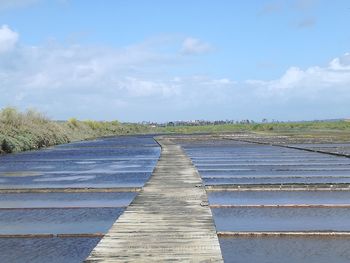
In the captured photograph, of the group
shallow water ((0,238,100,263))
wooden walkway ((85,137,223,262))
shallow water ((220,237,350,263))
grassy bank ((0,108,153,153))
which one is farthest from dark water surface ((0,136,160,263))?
grassy bank ((0,108,153,153))

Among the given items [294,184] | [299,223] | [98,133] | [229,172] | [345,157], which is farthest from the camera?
[98,133]

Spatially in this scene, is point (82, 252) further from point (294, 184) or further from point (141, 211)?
point (294, 184)

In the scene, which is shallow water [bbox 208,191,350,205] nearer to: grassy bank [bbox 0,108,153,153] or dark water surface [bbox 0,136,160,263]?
dark water surface [bbox 0,136,160,263]

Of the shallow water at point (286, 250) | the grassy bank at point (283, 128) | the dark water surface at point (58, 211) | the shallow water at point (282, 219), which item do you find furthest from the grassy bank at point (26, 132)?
the grassy bank at point (283, 128)

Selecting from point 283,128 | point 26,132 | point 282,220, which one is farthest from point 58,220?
point 283,128

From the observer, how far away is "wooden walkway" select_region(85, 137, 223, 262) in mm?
6559

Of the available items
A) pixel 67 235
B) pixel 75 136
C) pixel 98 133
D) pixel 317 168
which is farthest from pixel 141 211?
pixel 98 133

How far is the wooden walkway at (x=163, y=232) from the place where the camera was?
6.56 meters

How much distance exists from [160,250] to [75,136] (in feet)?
189

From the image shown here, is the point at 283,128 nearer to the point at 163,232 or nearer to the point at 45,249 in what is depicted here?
the point at 163,232

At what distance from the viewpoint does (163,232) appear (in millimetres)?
7832

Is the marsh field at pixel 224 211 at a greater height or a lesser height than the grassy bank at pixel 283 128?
lesser

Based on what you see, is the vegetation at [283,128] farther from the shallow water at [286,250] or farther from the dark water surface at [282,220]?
the shallow water at [286,250]

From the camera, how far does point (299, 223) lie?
922cm
